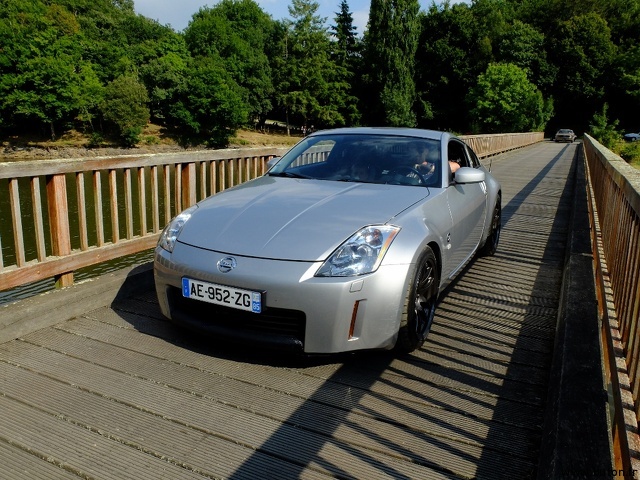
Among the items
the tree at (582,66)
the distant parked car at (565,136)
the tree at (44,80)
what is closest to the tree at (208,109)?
the tree at (44,80)

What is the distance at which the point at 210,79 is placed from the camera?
60531mm

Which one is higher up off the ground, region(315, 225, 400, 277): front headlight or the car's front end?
region(315, 225, 400, 277): front headlight

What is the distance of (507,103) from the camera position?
2361 inches

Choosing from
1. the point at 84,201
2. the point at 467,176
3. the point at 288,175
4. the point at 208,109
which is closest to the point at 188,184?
the point at 84,201

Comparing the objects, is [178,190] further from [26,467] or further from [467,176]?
[26,467]

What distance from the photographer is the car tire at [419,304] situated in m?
3.14

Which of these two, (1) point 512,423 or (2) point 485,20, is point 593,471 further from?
(2) point 485,20

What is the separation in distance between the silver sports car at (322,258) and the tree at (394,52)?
2403 inches

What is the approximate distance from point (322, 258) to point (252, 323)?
545 mm

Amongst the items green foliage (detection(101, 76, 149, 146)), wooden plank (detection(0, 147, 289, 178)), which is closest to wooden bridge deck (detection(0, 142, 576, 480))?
wooden plank (detection(0, 147, 289, 178))

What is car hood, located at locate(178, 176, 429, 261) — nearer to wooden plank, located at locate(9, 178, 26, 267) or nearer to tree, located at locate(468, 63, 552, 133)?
wooden plank, located at locate(9, 178, 26, 267)

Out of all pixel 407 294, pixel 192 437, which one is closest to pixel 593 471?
pixel 407 294

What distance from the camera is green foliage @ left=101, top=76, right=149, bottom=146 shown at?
52.3 m

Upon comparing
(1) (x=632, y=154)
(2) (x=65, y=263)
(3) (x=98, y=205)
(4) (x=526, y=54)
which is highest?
(4) (x=526, y=54)
